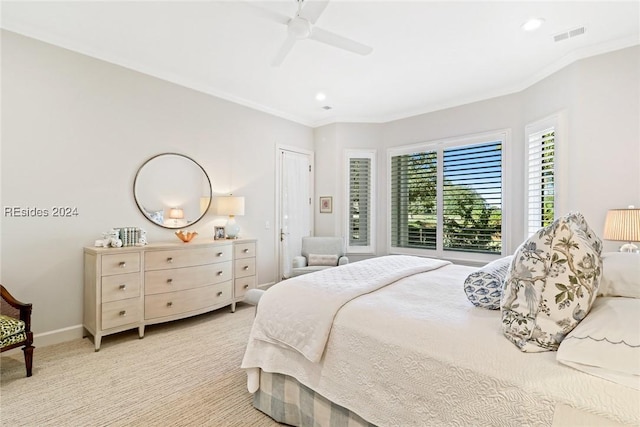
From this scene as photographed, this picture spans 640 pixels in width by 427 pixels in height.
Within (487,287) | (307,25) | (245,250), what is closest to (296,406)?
(487,287)

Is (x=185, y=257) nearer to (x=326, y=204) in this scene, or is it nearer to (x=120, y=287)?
(x=120, y=287)

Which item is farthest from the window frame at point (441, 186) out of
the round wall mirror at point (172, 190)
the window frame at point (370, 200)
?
the round wall mirror at point (172, 190)

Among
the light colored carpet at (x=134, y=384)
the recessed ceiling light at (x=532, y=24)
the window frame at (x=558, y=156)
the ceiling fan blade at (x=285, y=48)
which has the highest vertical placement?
the recessed ceiling light at (x=532, y=24)

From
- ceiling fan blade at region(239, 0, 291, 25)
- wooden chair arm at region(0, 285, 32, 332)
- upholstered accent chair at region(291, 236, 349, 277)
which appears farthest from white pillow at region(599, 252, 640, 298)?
wooden chair arm at region(0, 285, 32, 332)

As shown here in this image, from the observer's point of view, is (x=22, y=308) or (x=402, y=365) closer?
(x=402, y=365)

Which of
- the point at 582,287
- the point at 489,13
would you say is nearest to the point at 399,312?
the point at 582,287

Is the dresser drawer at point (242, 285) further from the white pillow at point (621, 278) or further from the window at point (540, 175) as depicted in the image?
the window at point (540, 175)

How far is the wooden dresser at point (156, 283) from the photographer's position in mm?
2814

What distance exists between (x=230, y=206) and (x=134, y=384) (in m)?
2.24

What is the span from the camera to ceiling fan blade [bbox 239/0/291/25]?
2227mm

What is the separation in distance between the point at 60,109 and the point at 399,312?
3.63 m

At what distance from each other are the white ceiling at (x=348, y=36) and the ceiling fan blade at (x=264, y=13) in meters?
0.03

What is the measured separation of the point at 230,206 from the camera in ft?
13.1

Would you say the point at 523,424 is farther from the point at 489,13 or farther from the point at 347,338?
the point at 489,13
